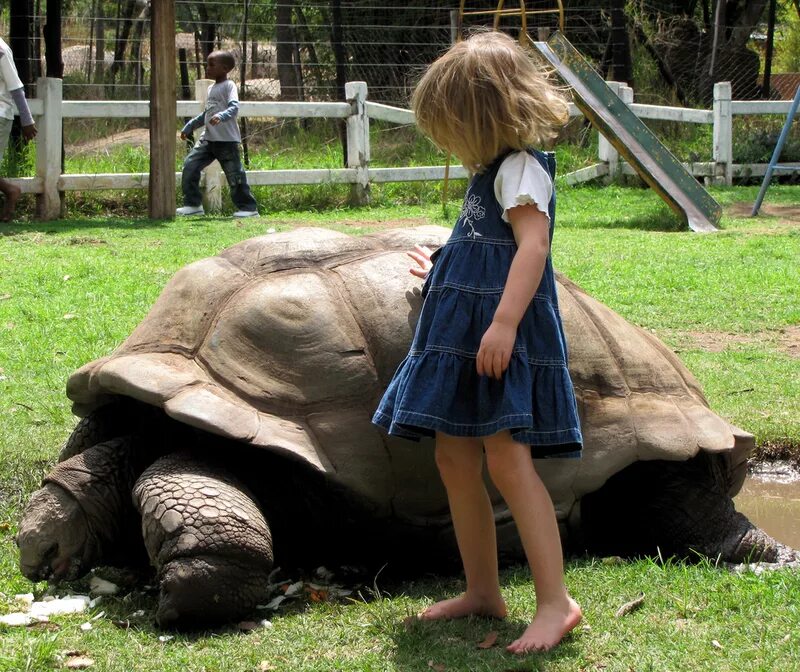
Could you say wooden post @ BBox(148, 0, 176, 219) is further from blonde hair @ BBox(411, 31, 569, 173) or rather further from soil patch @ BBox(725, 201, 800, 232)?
blonde hair @ BBox(411, 31, 569, 173)

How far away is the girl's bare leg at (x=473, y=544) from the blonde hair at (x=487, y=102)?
81 centimetres

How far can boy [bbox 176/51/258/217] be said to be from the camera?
11.1m

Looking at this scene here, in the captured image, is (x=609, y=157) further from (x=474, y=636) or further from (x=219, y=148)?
(x=474, y=636)

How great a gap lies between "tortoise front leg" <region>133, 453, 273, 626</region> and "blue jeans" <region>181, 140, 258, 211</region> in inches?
326

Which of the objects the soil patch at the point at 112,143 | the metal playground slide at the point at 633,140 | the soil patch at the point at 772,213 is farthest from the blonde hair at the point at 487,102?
the soil patch at the point at 112,143

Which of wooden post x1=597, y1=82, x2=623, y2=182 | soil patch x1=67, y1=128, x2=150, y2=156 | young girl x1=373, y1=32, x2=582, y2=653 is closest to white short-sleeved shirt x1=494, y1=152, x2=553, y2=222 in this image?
young girl x1=373, y1=32, x2=582, y2=653

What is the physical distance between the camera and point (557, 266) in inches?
334

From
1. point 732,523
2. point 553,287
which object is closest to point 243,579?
point 553,287

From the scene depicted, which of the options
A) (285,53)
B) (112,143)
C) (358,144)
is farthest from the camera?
(285,53)

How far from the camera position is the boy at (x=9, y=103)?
32.8 feet

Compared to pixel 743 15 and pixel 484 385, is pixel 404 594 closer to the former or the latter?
pixel 484 385

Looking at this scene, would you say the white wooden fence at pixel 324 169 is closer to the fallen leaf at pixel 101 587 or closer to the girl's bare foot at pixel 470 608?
the fallen leaf at pixel 101 587

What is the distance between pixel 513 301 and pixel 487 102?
20.9 inches

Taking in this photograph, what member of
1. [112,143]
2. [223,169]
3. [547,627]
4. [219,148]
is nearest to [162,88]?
[219,148]
